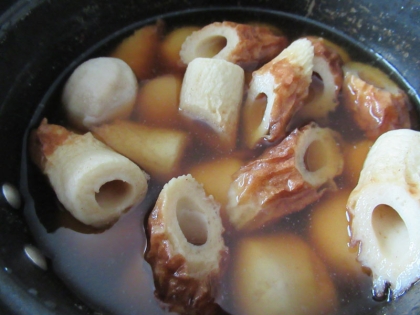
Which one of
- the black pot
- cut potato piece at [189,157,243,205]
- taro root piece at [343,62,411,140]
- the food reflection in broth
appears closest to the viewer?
the black pot

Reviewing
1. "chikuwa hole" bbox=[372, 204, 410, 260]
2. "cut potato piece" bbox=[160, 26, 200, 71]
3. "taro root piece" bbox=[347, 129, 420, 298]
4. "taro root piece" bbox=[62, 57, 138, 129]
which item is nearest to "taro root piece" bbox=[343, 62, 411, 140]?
"taro root piece" bbox=[347, 129, 420, 298]

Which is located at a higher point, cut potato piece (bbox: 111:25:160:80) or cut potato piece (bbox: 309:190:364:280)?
cut potato piece (bbox: 111:25:160:80)

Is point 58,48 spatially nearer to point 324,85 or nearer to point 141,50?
point 141,50

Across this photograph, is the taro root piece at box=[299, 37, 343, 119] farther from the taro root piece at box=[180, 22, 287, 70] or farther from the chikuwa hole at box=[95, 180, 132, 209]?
the chikuwa hole at box=[95, 180, 132, 209]

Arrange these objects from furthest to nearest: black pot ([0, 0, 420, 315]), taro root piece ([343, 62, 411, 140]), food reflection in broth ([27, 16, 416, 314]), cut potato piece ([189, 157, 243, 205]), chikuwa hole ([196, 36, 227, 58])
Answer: chikuwa hole ([196, 36, 227, 58]) → taro root piece ([343, 62, 411, 140]) → cut potato piece ([189, 157, 243, 205]) → food reflection in broth ([27, 16, 416, 314]) → black pot ([0, 0, 420, 315])

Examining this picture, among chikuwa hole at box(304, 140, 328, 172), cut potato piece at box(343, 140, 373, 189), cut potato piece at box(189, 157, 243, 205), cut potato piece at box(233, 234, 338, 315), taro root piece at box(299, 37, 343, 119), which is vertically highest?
taro root piece at box(299, 37, 343, 119)

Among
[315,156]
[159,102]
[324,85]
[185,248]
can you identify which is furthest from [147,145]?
[324,85]

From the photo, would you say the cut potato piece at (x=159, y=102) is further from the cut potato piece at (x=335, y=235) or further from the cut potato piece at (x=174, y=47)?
the cut potato piece at (x=335, y=235)
